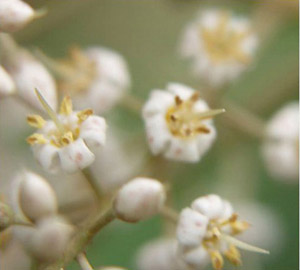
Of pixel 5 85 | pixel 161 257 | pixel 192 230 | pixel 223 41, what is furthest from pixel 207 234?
pixel 223 41

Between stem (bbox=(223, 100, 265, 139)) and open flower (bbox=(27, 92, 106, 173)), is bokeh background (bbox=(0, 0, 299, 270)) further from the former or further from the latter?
open flower (bbox=(27, 92, 106, 173))

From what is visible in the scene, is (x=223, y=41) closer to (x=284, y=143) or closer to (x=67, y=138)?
(x=284, y=143)

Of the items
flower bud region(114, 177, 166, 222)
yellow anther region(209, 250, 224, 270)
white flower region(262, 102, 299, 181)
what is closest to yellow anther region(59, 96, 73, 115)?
flower bud region(114, 177, 166, 222)

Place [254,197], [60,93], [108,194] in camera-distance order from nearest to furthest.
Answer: [108,194] → [60,93] → [254,197]

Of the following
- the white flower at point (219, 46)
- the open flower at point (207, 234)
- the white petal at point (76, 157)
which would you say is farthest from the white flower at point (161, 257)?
the white flower at point (219, 46)

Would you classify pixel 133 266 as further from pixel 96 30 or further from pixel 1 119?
pixel 96 30

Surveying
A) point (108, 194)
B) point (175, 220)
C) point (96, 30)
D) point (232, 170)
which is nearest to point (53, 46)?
point (96, 30)
